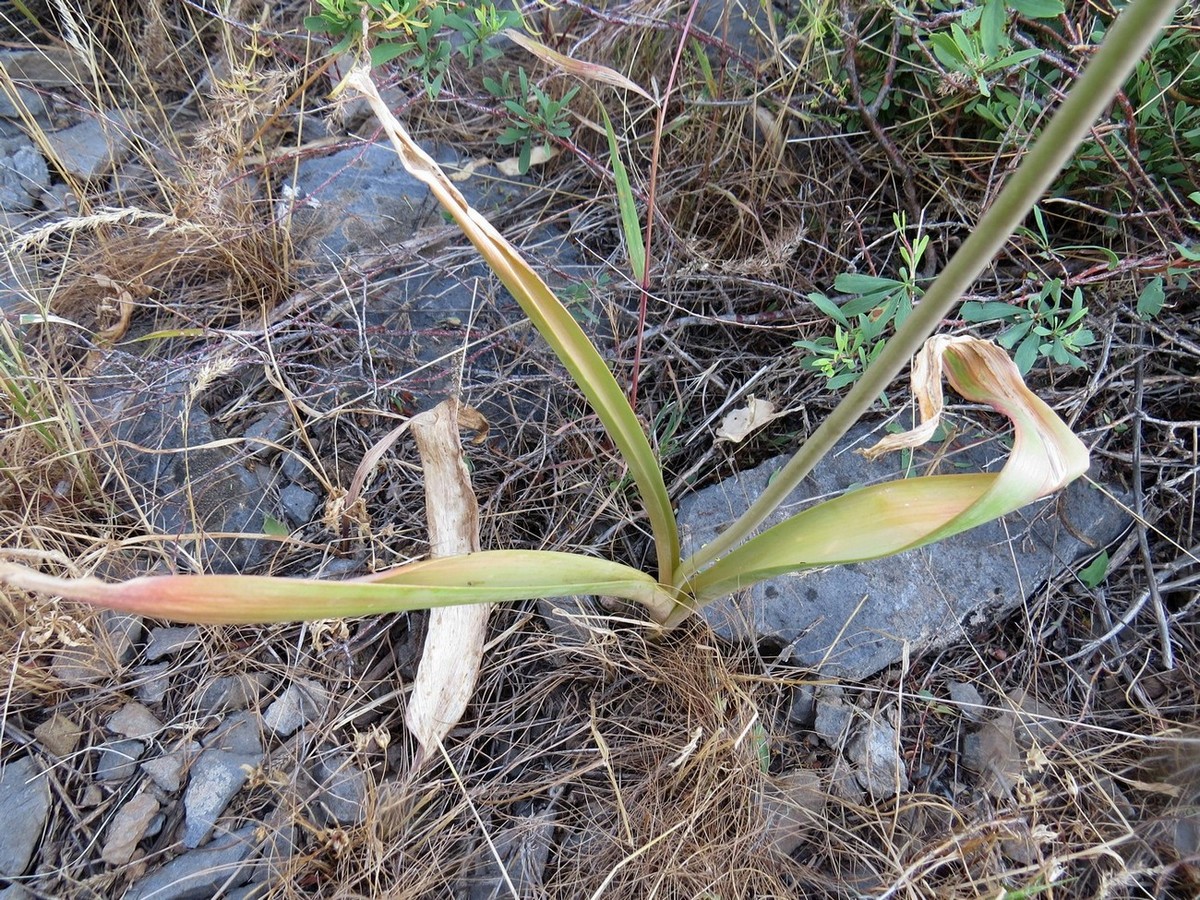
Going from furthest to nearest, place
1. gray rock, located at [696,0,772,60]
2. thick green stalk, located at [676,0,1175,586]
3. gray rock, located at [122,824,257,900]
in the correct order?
gray rock, located at [696,0,772,60] → gray rock, located at [122,824,257,900] → thick green stalk, located at [676,0,1175,586]

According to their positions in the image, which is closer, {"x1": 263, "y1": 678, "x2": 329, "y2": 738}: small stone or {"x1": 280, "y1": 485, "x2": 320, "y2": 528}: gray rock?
{"x1": 263, "y1": 678, "x2": 329, "y2": 738}: small stone

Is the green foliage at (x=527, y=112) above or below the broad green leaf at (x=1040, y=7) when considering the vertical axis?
below

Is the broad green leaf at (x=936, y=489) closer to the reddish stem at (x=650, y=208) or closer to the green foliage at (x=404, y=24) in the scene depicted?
the reddish stem at (x=650, y=208)

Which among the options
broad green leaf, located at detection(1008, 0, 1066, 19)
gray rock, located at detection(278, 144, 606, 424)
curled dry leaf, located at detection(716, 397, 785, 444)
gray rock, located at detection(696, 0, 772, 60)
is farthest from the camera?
gray rock, located at detection(696, 0, 772, 60)

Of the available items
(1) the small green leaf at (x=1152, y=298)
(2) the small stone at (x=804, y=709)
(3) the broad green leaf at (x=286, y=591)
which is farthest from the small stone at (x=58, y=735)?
(1) the small green leaf at (x=1152, y=298)

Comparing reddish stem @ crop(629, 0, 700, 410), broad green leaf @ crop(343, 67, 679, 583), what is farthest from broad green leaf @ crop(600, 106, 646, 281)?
broad green leaf @ crop(343, 67, 679, 583)

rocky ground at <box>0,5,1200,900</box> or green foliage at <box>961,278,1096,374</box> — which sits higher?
green foliage at <box>961,278,1096,374</box>

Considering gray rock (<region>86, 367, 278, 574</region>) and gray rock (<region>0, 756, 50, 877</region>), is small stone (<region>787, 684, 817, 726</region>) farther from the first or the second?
gray rock (<region>0, 756, 50, 877</region>)
